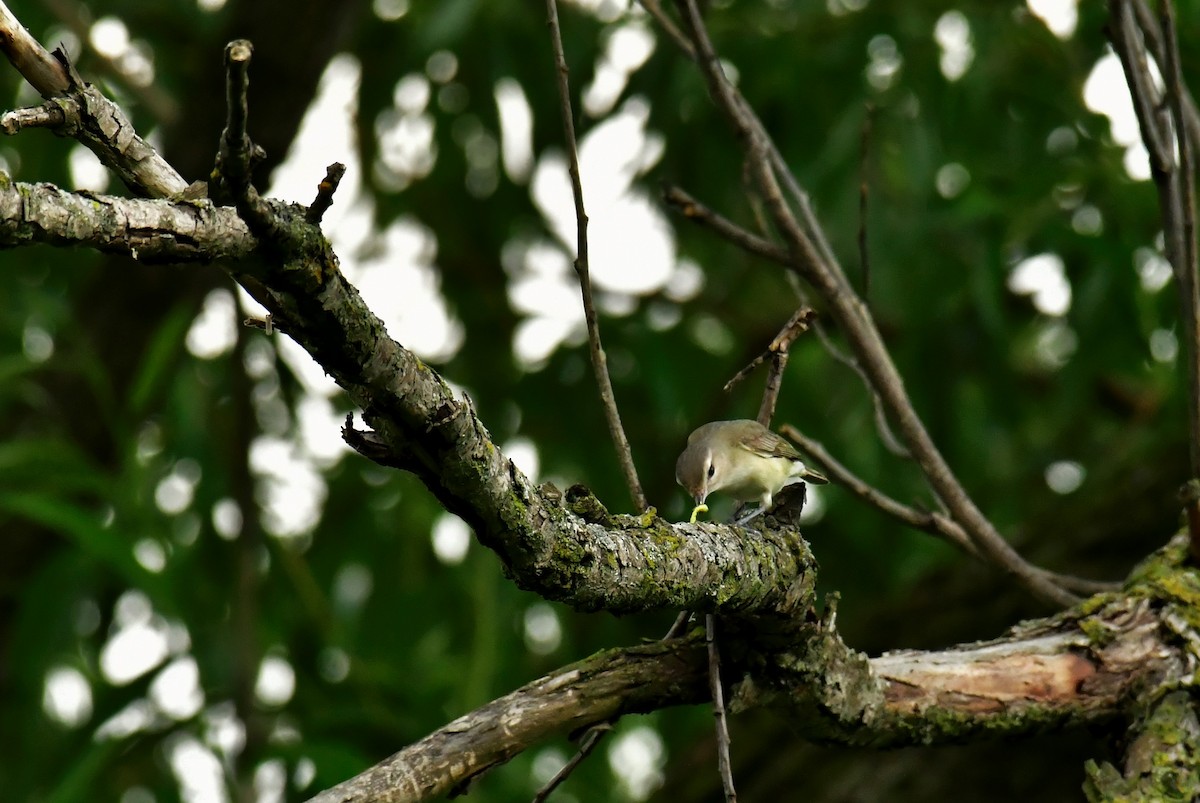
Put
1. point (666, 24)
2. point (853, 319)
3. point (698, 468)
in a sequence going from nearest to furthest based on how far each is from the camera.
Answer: point (853, 319) < point (666, 24) < point (698, 468)

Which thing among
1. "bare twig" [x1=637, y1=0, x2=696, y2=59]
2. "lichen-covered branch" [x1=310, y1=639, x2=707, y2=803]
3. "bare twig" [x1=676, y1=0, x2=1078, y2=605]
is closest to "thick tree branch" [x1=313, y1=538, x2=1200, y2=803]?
"lichen-covered branch" [x1=310, y1=639, x2=707, y2=803]

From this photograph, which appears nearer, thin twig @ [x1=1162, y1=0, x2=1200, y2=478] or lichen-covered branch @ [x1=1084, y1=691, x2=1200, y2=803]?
lichen-covered branch @ [x1=1084, y1=691, x2=1200, y2=803]

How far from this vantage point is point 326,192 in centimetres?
120

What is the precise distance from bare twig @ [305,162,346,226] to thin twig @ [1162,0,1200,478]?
201cm

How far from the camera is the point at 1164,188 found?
2.80 meters

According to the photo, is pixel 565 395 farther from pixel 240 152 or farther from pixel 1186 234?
pixel 240 152

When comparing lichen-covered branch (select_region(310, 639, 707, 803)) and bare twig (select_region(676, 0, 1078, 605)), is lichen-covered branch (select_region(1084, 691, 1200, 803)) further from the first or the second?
lichen-covered branch (select_region(310, 639, 707, 803))

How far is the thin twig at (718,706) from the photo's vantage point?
1.92 m

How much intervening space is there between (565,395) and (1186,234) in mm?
3261

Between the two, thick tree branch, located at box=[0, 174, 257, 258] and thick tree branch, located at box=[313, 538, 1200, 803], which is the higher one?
thick tree branch, located at box=[0, 174, 257, 258]

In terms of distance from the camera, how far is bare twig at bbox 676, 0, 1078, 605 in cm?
286

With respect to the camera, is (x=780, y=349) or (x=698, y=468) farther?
(x=698, y=468)

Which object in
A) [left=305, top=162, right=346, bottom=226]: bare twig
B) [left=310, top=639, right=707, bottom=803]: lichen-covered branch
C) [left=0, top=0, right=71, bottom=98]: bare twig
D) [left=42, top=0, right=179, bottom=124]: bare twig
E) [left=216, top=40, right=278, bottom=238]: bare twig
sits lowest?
[left=310, top=639, right=707, bottom=803]: lichen-covered branch

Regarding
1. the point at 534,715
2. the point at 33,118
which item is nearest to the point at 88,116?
the point at 33,118
